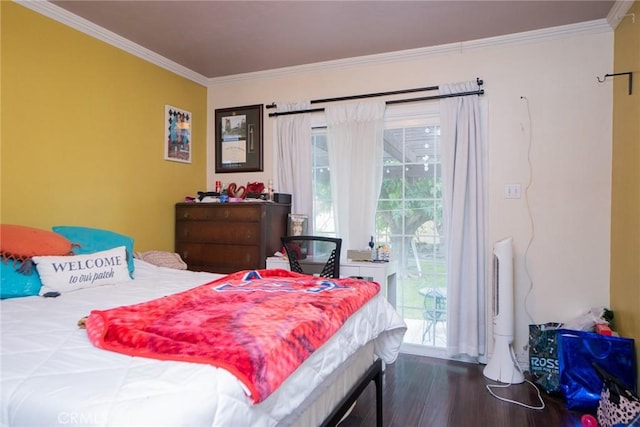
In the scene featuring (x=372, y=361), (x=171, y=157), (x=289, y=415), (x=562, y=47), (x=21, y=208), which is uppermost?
(x=562, y=47)

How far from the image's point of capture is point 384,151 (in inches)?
135

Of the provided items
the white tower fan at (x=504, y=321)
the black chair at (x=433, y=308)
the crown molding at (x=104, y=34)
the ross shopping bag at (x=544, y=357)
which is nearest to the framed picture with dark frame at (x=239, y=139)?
the crown molding at (x=104, y=34)

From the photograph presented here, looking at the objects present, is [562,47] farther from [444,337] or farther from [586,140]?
[444,337]

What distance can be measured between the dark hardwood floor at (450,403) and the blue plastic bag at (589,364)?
0.12 meters

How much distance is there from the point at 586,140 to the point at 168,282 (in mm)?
3113

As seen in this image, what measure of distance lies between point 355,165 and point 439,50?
1197 mm

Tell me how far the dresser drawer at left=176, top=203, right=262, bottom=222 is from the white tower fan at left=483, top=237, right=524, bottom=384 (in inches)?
76.6

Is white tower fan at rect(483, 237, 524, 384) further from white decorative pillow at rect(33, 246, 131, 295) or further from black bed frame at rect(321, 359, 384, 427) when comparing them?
white decorative pillow at rect(33, 246, 131, 295)

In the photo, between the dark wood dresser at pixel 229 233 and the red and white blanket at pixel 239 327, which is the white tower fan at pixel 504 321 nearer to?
the red and white blanket at pixel 239 327

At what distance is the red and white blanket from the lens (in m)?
0.98

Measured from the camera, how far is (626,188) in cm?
246

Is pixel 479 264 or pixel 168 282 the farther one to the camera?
pixel 479 264

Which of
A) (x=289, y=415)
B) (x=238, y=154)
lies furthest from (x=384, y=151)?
(x=289, y=415)

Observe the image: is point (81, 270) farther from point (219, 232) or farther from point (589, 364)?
point (589, 364)
